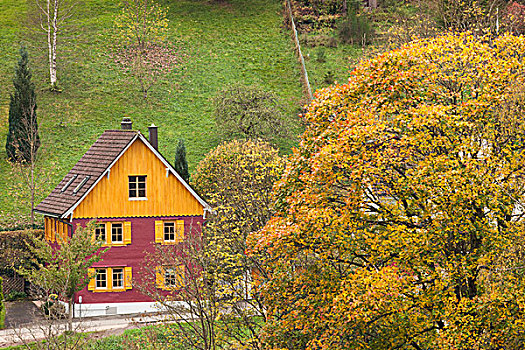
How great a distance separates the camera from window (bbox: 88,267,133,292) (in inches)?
1471

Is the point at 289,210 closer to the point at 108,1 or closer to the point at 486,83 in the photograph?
the point at 486,83

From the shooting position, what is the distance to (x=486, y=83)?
18.4 m

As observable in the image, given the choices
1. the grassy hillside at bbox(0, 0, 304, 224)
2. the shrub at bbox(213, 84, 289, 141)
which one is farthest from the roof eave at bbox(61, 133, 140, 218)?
the shrub at bbox(213, 84, 289, 141)

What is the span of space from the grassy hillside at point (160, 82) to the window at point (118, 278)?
11.5 m

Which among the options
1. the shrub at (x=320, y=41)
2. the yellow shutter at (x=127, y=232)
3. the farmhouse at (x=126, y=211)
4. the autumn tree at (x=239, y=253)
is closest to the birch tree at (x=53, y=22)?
the shrub at (x=320, y=41)

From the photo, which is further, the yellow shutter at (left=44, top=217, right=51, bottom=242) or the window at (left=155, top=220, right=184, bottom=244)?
the yellow shutter at (left=44, top=217, right=51, bottom=242)

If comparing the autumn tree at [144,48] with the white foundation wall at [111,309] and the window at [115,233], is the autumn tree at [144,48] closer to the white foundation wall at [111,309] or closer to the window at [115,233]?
the window at [115,233]

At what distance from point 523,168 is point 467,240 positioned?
2284mm

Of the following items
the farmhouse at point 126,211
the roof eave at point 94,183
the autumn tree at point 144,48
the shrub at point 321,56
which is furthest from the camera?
the shrub at point 321,56

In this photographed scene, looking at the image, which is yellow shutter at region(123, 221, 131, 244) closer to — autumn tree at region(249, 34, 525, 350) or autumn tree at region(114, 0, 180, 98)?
autumn tree at region(249, 34, 525, 350)

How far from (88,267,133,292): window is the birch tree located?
28.4m

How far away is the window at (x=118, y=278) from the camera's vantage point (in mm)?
37688

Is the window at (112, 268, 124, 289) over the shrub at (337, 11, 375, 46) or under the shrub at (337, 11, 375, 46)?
under

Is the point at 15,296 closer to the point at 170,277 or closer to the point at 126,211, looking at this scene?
the point at 126,211
